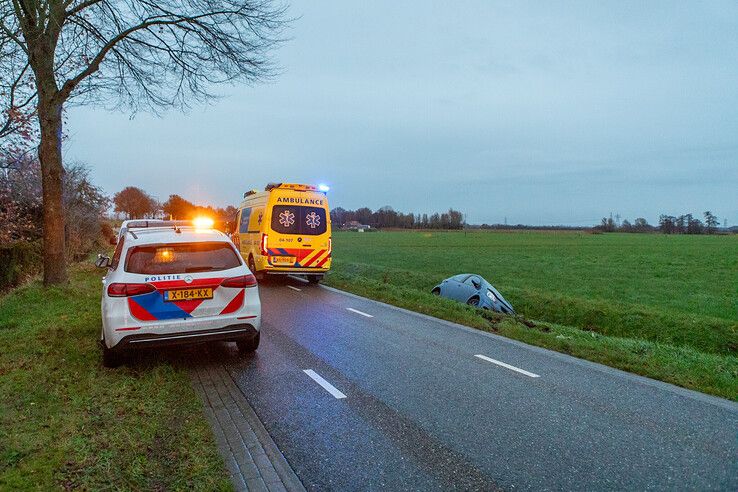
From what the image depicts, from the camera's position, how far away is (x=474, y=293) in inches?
513

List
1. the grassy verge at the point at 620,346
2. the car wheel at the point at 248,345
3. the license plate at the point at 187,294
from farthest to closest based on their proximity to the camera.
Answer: the car wheel at the point at 248,345
the grassy verge at the point at 620,346
the license plate at the point at 187,294

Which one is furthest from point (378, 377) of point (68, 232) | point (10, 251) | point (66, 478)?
point (68, 232)

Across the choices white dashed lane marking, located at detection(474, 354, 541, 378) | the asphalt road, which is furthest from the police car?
white dashed lane marking, located at detection(474, 354, 541, 378)

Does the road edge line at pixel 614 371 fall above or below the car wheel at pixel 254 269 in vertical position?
below

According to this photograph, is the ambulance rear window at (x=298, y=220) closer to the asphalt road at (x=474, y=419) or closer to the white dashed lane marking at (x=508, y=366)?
the asphalt road at (x=474, y=419)

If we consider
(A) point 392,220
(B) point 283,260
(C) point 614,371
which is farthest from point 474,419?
(A) point 392,220

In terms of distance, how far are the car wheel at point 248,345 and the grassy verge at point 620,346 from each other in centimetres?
437

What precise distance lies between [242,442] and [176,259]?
2.80 metres

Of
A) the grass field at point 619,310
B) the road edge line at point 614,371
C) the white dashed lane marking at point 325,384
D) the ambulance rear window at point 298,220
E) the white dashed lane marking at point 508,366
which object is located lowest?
the grass field at point 619,310

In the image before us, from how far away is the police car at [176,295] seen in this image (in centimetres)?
554

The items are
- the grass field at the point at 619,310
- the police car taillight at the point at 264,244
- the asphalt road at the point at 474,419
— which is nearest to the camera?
the asphalt road at the point at 474,419

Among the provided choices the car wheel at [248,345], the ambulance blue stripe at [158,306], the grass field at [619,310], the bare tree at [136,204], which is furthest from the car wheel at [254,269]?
the bare tree at [136,204]

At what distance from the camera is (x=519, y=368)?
6.29 metres

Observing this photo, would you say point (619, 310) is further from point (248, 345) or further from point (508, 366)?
point (248, 345)
